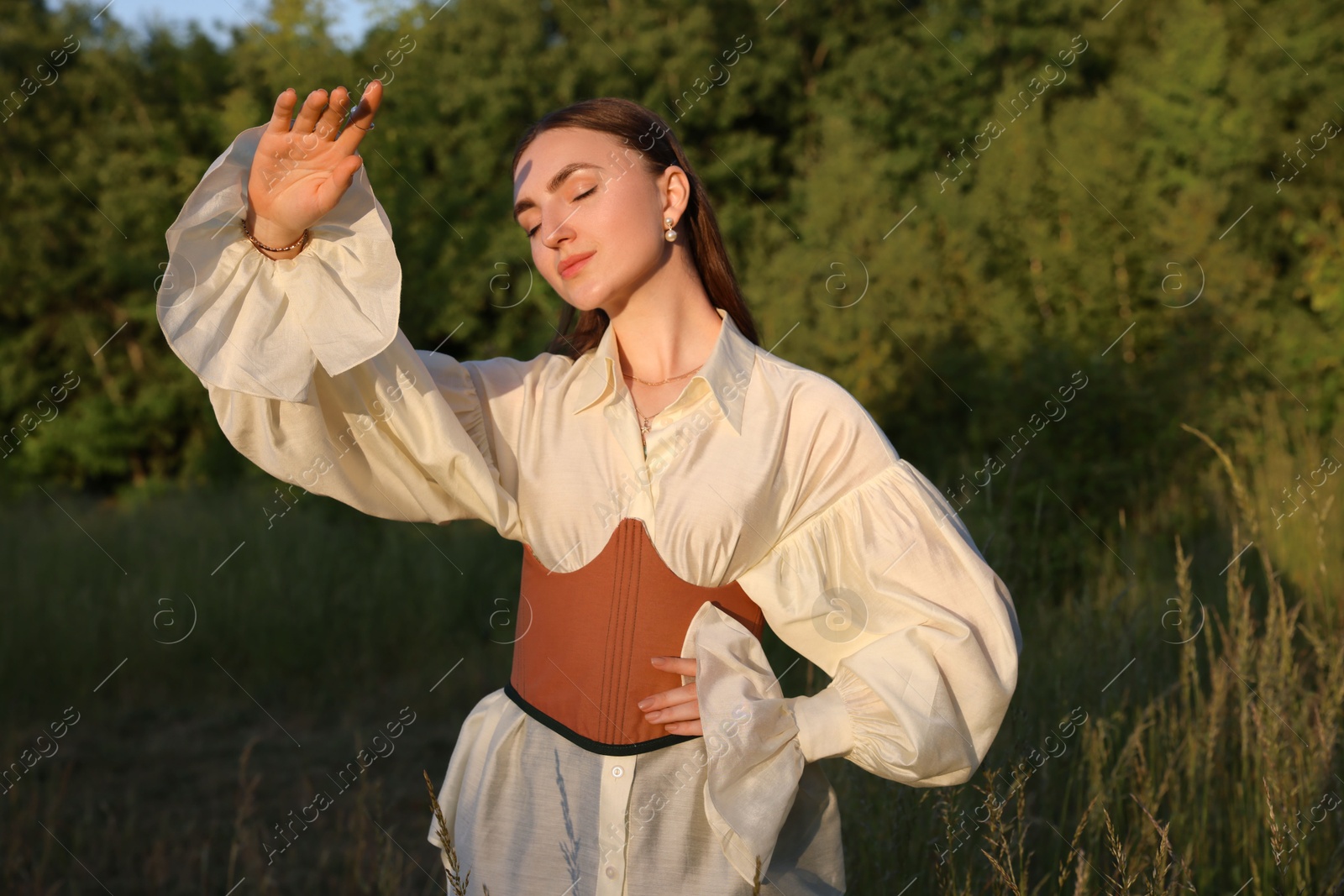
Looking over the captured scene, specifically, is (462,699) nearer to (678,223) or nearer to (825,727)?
(678,223)

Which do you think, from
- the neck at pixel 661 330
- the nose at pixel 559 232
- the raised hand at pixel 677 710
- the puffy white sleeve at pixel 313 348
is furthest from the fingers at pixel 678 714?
the nose at pixel 559 232

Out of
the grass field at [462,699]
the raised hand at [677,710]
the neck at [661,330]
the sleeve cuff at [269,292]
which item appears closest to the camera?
the sleeve cuff at [269,292]

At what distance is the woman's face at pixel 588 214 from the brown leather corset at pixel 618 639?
42 centimetres

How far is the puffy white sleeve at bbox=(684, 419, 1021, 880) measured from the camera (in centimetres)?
147

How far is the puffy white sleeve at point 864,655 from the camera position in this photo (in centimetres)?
147

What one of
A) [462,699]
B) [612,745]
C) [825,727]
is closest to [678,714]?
[612,745]

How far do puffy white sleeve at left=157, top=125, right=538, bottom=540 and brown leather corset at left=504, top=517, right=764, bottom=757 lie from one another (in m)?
0.20

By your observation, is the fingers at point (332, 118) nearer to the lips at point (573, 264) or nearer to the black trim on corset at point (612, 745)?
the lips at point (573, 264)

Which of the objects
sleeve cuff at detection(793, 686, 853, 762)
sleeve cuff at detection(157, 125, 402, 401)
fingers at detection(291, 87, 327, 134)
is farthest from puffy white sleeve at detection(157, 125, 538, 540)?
sleeve cuff at detection(793, 686, 853, 762)

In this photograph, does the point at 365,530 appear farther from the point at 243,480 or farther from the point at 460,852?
the point at 460,852

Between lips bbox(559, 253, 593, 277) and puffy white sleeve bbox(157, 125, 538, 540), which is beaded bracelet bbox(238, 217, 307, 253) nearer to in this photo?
puffy white sleeve bbox(157, 125, 538, 540)

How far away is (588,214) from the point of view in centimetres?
173

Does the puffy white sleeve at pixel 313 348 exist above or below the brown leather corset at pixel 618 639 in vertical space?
above

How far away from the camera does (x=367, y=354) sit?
1.46m
